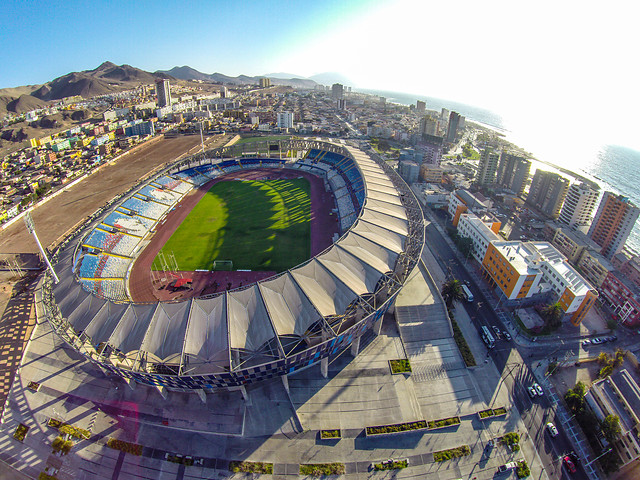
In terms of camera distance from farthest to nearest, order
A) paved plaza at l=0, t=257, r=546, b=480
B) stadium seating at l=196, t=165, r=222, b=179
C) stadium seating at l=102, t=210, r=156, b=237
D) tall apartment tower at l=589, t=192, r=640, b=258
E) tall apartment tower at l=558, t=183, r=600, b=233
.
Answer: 1. stadium seating at l=196, t=165, r=222, b=179
2. tall apartment tower at l=558, t=183, r=600, b=233
3. stadium seating at l=102, t=210, r=156, b=237
4. tall apartment tower at l=589, t=192, r=640, b=258
5. paved plaza at l=0, t=257, r=546, b=480

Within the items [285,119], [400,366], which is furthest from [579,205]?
[285,119]

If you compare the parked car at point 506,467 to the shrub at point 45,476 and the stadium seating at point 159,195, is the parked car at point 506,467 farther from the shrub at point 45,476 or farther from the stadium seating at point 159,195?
the stadium seating at point 159,195

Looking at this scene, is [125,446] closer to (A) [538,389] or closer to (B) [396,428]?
(B) [396,428]

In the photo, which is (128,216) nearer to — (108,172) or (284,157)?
(108,172)

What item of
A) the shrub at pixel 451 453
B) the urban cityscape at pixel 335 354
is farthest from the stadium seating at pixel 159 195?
the shrub at pixel 451 453

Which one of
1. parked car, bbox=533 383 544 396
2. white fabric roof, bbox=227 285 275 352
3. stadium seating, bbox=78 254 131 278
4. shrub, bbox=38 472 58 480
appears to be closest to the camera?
shrub, bbox=38 472 58 480

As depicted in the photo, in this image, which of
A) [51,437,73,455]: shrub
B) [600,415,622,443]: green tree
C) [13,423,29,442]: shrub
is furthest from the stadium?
[600,415,622,443]: green tree

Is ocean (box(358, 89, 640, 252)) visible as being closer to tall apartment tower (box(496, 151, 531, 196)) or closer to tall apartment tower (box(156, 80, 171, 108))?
tall apartment tower (box(496, 151, 531, 196))

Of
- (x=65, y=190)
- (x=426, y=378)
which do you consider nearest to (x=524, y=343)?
(x=426, y=378)
